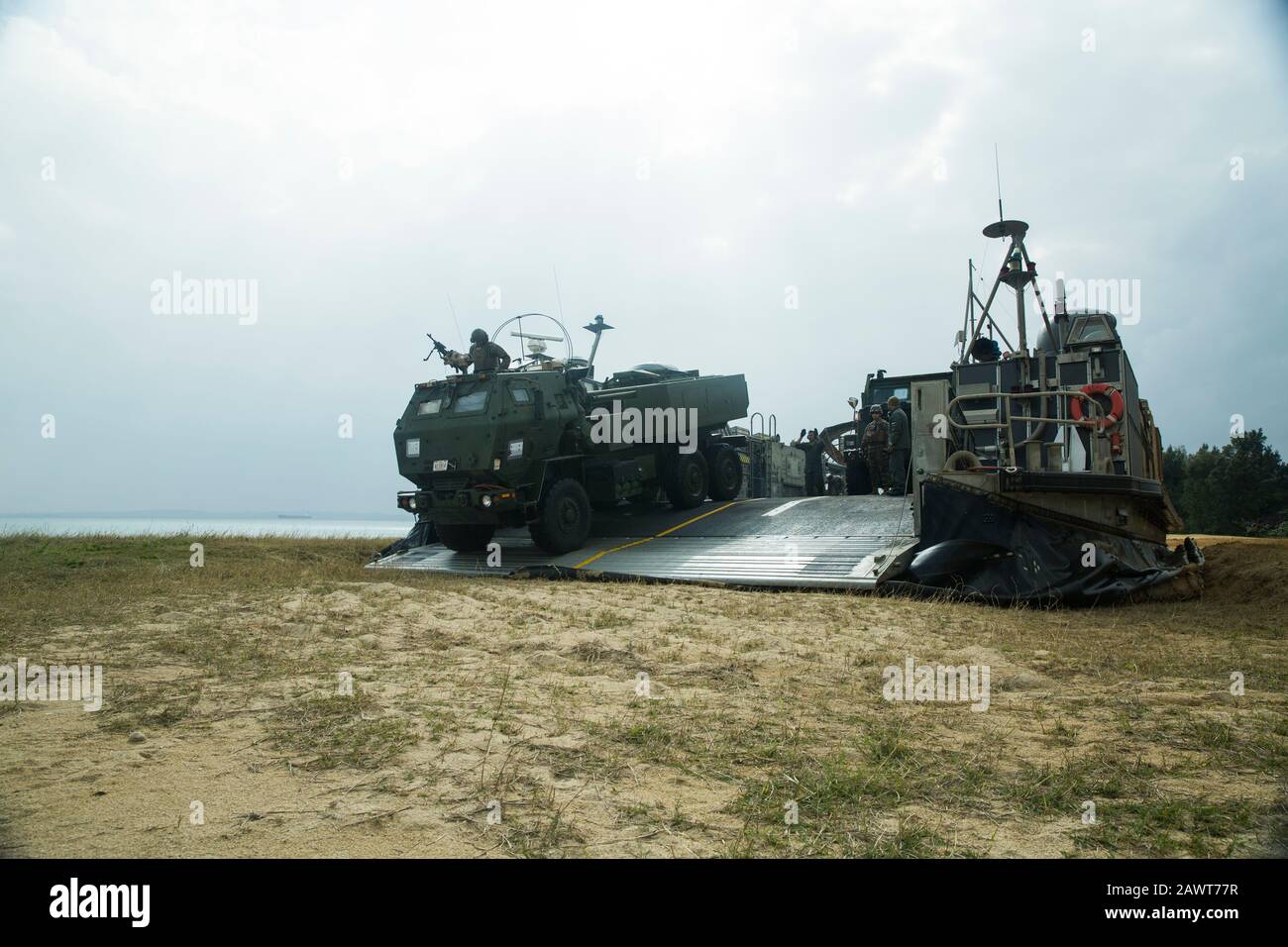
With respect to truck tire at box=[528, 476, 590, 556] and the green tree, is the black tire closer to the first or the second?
truck tire at box=[528, 476, 590, 556]

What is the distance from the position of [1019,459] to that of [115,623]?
9943mm

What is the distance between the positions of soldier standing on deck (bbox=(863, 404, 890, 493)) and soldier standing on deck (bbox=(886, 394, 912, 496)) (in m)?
0.72

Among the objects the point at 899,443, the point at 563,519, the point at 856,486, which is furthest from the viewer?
the point at 856,486

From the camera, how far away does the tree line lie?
32.9m

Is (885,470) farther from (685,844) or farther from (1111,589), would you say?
(685,844)

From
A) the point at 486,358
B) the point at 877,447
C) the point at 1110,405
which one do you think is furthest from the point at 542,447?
the point at 1110,405

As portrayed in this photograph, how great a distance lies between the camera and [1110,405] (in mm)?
9852

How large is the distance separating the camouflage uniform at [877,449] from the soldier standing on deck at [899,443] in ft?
2.43

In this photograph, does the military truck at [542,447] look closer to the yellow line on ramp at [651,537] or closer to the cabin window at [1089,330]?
the yellow line on ramp at [651,537]

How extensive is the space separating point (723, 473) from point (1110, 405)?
6937 millimetres

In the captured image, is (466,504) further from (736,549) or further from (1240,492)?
(1240,492)

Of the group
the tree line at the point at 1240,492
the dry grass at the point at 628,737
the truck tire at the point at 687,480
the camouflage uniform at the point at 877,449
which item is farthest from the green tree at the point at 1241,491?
the dry grass at the point at 628,737
